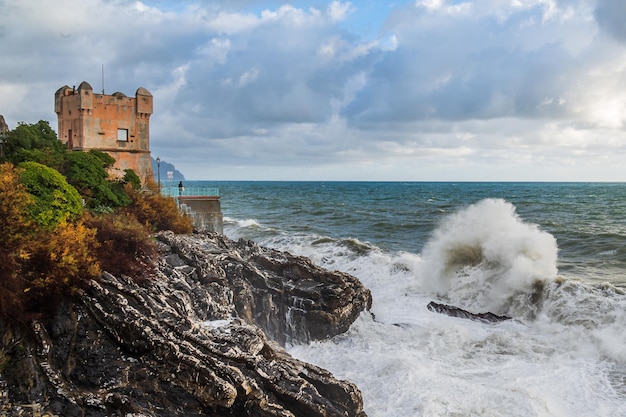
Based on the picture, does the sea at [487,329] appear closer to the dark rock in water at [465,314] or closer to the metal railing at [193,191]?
the dark rock in water at [465,314]

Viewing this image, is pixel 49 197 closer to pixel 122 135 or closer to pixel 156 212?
pixel 156 212

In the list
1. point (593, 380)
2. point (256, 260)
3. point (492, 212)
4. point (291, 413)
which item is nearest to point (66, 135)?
point (256, 260)

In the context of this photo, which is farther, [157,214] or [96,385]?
[157,214]

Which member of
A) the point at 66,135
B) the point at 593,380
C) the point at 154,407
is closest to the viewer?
the point at 154,407

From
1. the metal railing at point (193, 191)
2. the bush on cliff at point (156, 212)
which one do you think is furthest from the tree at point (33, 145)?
the metal railing at point (193, 191)

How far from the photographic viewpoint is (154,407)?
8.64 m

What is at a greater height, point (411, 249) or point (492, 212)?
point (492, 212)

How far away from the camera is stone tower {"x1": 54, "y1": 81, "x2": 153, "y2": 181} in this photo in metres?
29.1

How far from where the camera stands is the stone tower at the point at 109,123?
95.5 feet

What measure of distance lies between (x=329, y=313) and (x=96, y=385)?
8.17 meters

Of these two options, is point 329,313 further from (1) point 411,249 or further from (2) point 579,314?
(1) point 411,249

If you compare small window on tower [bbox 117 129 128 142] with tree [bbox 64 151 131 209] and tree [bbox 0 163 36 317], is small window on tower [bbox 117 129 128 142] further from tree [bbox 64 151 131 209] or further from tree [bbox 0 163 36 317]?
tree [bbox 0 163 36 317]

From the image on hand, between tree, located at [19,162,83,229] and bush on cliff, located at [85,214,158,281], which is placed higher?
tree, located at [19,162,83,229]

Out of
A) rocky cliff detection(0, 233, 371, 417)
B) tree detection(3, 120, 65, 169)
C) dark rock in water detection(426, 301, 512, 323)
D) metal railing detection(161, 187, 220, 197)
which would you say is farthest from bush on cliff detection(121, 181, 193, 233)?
dark rock in water detection(426, 301, 512, 323)
